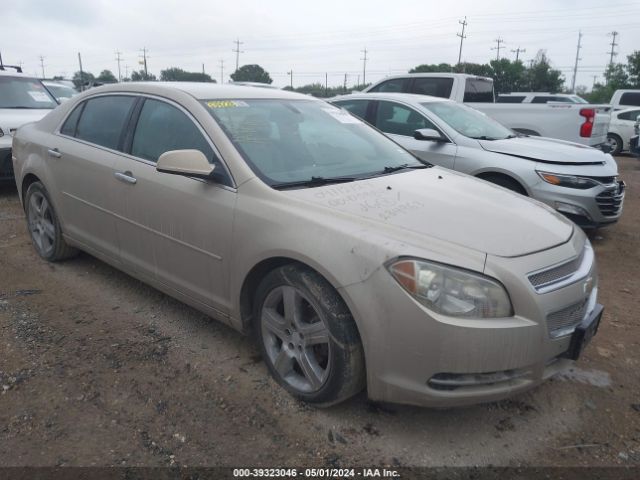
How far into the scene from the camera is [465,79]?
952 centimetres

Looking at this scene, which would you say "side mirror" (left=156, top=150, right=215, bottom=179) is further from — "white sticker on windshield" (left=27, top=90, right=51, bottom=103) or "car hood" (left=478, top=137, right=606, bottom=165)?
"white sticker on windshield" (left=27, top=90, right=51, bottom=103)

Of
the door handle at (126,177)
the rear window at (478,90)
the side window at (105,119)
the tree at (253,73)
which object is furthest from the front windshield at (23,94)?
the tree at (253,73)

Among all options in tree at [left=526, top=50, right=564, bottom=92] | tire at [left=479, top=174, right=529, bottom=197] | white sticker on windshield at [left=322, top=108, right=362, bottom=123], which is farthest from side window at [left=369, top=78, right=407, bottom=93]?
tree at [left=526, top=50, right=564, bottom=92]

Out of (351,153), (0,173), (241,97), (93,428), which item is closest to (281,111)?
(241,97)

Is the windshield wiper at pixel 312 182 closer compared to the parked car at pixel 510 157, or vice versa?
the windshield wiper at pixel 312 182

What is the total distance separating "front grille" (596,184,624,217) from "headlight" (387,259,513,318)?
382 centimetres

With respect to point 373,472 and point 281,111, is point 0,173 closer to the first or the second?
point 281,111

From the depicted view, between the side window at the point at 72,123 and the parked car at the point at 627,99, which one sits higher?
the parked car at the point at 627,99

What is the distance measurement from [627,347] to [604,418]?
0.93 metres

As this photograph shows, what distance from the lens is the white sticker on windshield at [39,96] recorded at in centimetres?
825

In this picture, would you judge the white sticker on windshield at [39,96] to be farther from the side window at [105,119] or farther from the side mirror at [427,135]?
the side mirror at [427,135]

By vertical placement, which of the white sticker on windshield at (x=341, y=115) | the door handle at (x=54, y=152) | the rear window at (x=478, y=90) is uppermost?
the rear window at (x=478, y=90)

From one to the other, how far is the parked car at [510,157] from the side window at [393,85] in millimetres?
3264

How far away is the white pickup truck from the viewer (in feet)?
27.2
